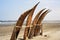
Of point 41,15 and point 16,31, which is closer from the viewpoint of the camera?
point 16,31

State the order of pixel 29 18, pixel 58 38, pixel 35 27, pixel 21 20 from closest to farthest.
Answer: pixel 21 20 < pixel 29 18 < pixel 58 38 < pixel 35 27

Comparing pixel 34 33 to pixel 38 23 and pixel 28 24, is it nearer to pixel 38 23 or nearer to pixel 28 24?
pixel 38 23

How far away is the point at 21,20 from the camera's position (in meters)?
9.78

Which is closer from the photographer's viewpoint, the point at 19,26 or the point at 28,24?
the point at 19,26

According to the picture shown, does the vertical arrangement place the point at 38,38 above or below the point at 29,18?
below

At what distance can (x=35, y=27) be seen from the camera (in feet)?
42.7

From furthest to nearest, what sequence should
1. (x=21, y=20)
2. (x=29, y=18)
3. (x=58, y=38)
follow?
(x=58, y=38) → (x=29, y=18) → (x=21, y=20)

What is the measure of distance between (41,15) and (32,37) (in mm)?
1798

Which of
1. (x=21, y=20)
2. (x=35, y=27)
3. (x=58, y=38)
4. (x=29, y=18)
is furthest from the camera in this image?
(x=35, y=27)

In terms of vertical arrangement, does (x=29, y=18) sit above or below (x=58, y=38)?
above

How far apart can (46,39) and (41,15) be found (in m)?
2.06

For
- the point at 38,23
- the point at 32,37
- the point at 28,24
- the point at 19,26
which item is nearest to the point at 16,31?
the point at 19,26

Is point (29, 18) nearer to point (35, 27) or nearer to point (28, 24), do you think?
point (28, 24)

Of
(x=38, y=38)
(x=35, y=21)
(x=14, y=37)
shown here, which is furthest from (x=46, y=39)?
(x=14, y=37)
